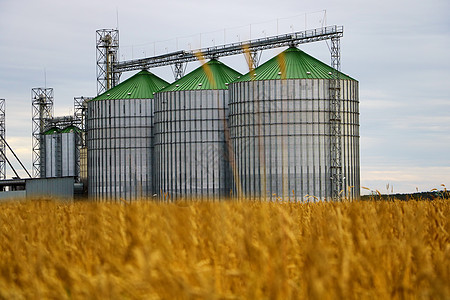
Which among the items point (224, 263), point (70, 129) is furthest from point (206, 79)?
point (224, 263)

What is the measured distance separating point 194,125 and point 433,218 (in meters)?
44.4

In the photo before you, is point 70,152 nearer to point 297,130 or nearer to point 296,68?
point 296,68

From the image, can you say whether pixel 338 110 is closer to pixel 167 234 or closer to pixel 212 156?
pixel 212 156

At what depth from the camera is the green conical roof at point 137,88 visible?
197ft

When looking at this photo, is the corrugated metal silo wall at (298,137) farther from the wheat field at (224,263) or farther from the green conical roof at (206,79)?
the wheat field at (224,263)

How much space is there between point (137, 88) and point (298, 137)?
2026 centimetres

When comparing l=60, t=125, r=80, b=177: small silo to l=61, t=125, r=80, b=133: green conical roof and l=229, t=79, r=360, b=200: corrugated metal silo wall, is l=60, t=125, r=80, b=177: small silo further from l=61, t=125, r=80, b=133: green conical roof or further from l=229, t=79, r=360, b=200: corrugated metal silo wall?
l=229, t=79, r=360, b=200: corrugated metal silo wall

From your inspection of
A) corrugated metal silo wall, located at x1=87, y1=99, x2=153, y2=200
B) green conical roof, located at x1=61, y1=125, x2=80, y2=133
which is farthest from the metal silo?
green conical roof, located at x1=61, y1=125, x2=80, y2=133

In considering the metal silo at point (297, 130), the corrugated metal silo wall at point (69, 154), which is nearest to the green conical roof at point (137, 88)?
the metal silo at point (297, 130)

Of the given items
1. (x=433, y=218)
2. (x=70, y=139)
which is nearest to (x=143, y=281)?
(x=433, y=218)

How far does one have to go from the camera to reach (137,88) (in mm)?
61219

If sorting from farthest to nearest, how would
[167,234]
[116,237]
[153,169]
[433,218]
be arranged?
1. [153,169]
2. [433,218]
3. [116,237]
4. [167,234]

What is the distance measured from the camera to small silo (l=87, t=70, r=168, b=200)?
58.4m

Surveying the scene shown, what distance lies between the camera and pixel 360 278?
16.8ft
